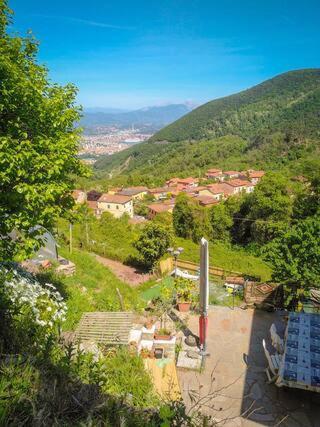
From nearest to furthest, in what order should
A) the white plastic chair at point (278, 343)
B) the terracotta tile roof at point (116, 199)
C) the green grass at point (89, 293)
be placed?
the white plastic chair at point (278, 343) < the green grass at point (89, 293) < the terracotta tile roof at point (116, 199)

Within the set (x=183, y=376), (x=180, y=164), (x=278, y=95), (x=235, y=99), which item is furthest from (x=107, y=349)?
(x=235, y=99)

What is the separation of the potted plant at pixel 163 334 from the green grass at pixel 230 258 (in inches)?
593

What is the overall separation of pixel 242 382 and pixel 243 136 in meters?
129

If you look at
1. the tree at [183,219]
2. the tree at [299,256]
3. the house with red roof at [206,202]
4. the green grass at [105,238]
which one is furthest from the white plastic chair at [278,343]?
the house with red roof at [206,202]

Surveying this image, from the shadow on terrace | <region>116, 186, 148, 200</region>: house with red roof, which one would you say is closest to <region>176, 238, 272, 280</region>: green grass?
the shadow on terrace

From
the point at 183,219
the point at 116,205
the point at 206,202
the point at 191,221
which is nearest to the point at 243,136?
the point at 206,202

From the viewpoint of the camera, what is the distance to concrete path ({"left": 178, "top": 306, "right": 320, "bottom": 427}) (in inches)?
237

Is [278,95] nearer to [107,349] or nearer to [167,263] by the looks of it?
[167,263]

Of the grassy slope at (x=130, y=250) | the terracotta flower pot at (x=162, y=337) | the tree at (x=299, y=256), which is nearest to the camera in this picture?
the terracotta flower pot at (x=162, y=337)

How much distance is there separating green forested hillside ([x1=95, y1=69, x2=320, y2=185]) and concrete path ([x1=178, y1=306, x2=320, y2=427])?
37.2m

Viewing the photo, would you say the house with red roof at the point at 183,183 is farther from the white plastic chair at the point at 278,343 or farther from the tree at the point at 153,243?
the white plastic chair at the point at 278,343

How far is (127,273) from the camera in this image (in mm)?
19328

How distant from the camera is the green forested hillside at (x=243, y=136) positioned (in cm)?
8325

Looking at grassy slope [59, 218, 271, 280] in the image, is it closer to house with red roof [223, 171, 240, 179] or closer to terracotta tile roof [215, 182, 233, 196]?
terracotta tile roof [215, 182, 233, 196]
